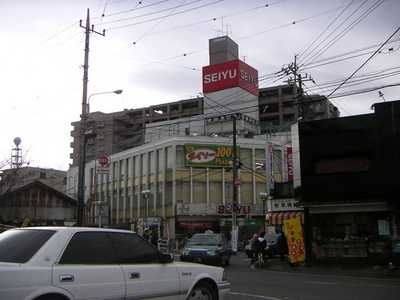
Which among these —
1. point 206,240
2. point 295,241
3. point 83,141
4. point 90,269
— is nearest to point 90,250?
point 90,269

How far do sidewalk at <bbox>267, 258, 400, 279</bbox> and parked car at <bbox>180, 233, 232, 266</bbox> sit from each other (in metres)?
2.35

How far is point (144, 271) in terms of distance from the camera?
6.57 metres

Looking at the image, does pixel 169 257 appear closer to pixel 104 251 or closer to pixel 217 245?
pixel 104 251

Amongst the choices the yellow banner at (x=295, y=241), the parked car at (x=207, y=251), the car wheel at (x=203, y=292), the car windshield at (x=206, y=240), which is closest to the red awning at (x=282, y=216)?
the parked car at (x=207, y=251)

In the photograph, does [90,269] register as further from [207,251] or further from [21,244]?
[207,251]

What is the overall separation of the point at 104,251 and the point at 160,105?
283 ft

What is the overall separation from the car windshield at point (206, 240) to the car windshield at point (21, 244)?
51.2ft

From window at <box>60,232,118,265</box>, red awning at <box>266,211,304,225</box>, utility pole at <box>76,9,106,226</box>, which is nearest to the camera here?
window at <box>60,232,118,265</box>

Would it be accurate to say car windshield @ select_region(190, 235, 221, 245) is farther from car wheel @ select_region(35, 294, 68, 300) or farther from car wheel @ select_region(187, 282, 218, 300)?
car wheel @ select_region(35, 294, 68, 300)

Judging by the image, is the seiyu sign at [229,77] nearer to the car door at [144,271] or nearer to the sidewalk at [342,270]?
the sidewalk at [342,270]

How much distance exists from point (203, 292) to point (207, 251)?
12340 millimetres

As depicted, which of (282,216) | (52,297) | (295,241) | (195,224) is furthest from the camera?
(195,224)

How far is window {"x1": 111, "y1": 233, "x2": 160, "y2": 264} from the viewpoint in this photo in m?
6.49

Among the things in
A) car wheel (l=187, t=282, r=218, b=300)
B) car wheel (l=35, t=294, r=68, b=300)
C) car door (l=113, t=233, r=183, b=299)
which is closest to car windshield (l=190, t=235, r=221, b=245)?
car wheel (l=187, t=282, r=218, b=300)
